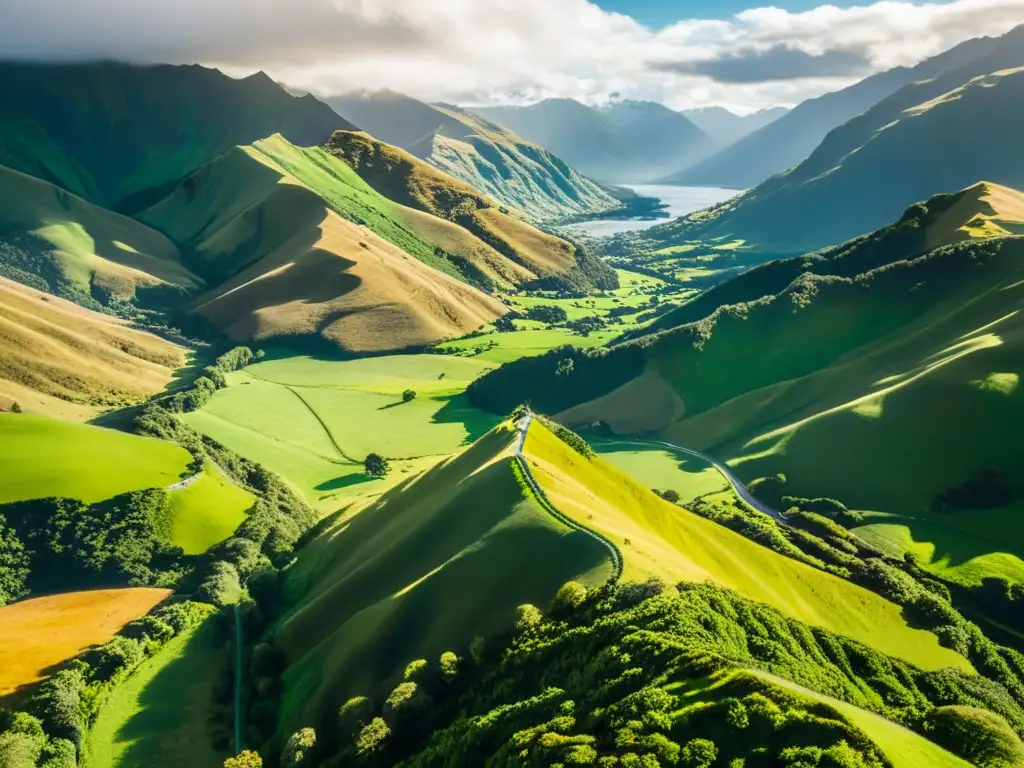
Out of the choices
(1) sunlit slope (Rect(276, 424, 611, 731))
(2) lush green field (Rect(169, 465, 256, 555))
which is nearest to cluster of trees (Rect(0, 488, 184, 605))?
(2) lush green field (Rect(169, 465, 256, 555))

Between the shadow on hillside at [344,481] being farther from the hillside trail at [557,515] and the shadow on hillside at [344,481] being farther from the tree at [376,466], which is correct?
the hillside trail at [557,515]

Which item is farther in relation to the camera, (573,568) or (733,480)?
(733,480)

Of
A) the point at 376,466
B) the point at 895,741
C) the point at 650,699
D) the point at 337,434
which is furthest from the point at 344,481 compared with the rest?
the point at 895,741

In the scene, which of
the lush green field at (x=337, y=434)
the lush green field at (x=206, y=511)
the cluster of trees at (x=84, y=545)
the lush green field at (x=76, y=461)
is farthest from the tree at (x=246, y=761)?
the lush green field at (x=337, y=434)

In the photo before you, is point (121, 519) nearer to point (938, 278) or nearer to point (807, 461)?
point (807, 461)

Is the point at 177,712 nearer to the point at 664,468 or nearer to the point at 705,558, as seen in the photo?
the point at 705,558

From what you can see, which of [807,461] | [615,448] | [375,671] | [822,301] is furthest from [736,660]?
[822,301]

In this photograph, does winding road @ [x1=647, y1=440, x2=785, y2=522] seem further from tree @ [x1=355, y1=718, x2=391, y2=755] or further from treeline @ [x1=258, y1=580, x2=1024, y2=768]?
tree @ [x1=355, y1=718, x2=391, y2=755]
